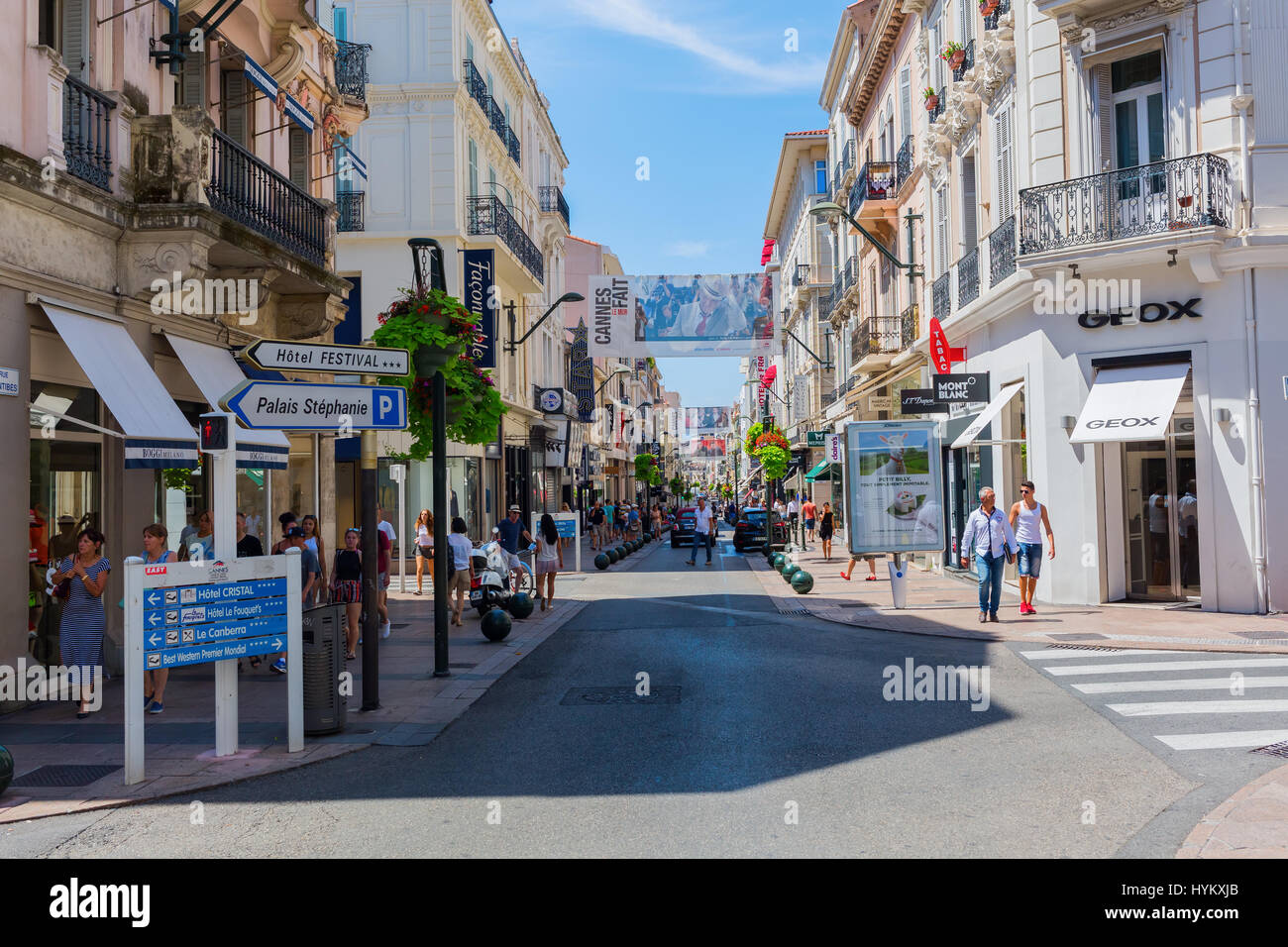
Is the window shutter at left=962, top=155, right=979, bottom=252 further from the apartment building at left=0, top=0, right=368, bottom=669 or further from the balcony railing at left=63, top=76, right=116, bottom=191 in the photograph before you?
the balcony railing at left=63, top=76, right=116, bottom=191

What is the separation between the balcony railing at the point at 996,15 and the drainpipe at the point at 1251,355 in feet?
14.0

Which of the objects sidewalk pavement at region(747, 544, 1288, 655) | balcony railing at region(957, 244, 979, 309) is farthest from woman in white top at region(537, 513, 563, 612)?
balcony railing at region(957, 244, 979, 309)

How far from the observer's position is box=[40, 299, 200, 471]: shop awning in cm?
1079

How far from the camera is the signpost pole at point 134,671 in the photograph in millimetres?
7219

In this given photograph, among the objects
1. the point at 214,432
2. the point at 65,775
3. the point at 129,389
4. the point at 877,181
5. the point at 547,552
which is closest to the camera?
the point at 65,775

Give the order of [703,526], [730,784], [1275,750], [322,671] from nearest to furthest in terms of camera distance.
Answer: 1. [730,784]
2. [1275,750]
3. [322,671]
4. [703,526]

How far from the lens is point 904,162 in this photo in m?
27.3

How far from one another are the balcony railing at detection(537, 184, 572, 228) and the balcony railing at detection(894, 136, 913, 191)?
19.7m

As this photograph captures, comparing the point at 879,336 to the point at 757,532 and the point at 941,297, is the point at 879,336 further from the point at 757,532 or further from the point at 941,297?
the point at 757,532

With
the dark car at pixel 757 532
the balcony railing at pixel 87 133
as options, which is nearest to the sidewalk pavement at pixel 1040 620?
the balcony railing at pixel 87 133

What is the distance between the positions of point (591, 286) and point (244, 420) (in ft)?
72.1

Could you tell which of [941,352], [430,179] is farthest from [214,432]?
[430,179]

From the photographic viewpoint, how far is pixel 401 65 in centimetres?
3005

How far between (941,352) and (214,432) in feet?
56.5
